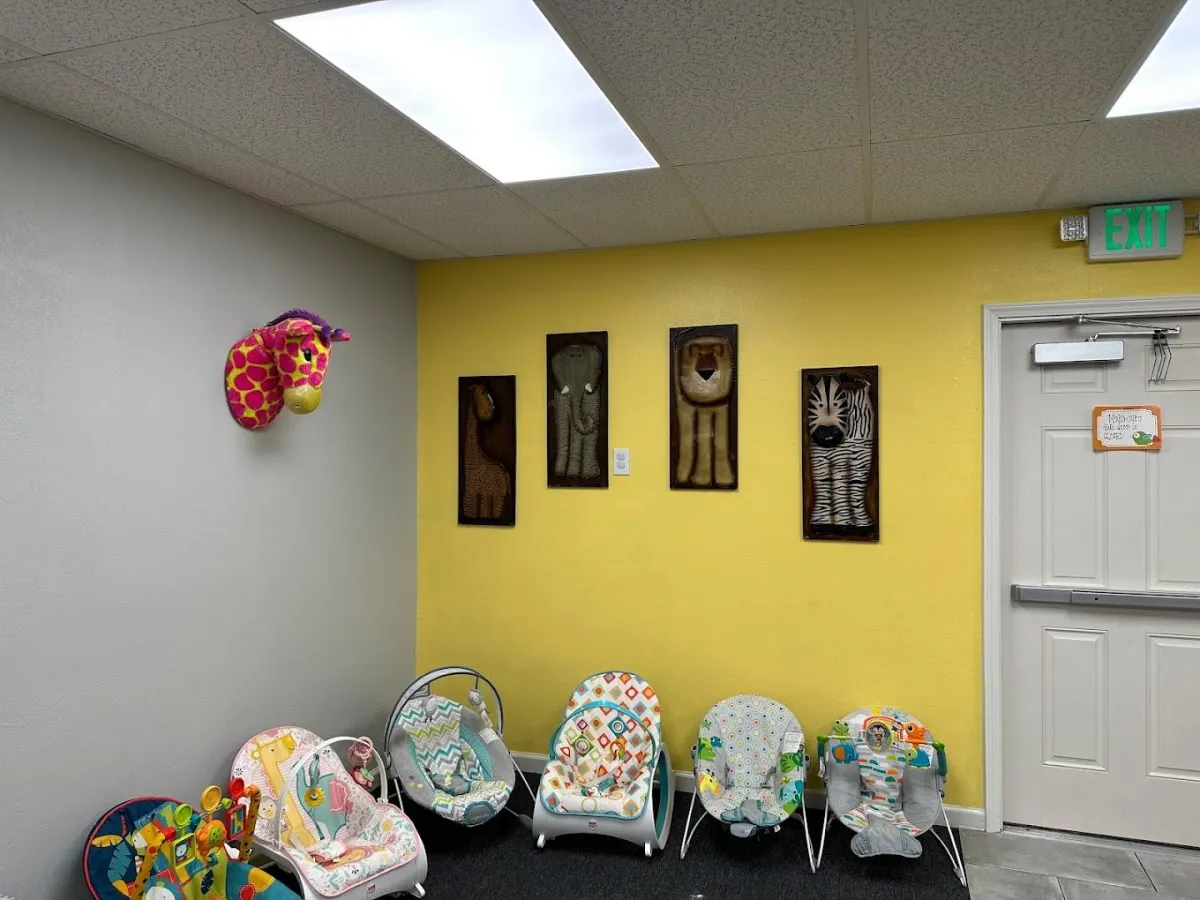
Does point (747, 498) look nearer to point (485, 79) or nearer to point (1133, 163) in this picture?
point (1133, 163)

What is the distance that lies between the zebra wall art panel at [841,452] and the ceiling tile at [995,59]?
1193mm

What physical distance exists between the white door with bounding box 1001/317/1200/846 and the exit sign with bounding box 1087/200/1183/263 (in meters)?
0.28

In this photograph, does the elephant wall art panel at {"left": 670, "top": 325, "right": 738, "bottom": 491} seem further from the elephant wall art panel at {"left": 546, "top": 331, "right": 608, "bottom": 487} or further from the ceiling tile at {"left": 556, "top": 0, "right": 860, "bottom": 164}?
the ceiling tile at {"left": 556, "top": 0, "right": 860, "bottom": 164}

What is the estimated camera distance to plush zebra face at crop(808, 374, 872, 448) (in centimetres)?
326

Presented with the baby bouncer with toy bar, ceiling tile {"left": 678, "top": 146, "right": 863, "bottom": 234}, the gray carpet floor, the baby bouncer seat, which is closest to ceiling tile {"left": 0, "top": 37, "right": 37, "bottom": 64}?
ceiling tile {"left": 678, "top": 146, "right": 863, "bottom": 234}

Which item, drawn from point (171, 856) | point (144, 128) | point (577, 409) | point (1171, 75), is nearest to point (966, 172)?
point (1171, 75)

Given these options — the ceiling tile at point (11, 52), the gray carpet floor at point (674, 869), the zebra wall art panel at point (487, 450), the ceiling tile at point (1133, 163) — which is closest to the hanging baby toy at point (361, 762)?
the gray carpet floor at point (674, 869)

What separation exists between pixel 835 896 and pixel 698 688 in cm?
98

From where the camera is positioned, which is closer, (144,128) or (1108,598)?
(144,128)

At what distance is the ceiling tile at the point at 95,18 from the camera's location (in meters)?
1.62

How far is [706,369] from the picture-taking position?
11.4 ft

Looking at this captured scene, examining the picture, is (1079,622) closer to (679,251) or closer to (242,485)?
(679,251)

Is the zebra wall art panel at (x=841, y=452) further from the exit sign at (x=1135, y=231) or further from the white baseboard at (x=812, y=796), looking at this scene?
the white baseboard at (x=812, y=796)

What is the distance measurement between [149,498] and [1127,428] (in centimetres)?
343
